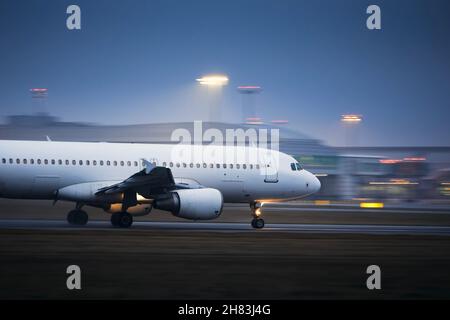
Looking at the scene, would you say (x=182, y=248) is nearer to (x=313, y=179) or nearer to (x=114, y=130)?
(x=313, y=179)

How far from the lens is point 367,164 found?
259 feet

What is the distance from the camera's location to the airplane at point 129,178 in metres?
24.7

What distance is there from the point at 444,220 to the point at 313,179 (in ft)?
34.3

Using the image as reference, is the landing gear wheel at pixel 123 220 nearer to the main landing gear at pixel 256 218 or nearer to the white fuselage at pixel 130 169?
the white fuselage at pixel 130 169

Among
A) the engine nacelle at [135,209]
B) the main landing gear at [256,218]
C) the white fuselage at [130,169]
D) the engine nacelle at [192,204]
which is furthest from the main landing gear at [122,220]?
the main landing gear at [256,218]

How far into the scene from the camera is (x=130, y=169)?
26.5m

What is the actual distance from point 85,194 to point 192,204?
3.85 m

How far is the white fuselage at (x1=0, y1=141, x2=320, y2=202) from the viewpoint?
2478cm

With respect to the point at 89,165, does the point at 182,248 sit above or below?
below

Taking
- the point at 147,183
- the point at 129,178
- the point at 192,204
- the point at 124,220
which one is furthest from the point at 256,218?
the point at 129,178

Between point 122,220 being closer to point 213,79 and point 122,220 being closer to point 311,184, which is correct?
point 311,184

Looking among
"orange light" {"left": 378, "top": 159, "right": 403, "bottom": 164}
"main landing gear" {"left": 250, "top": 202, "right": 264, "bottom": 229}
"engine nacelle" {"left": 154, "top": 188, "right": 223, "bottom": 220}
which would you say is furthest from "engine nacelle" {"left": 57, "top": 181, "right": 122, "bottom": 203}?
"orange light" {"left": 378, "top": 159, "right": 403, "bottom": 164}

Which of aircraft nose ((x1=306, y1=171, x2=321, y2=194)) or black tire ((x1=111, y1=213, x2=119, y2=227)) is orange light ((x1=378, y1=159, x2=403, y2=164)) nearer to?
Answer: aircraft nose ((x1=306, y1=171, x2=321, y2=194))
